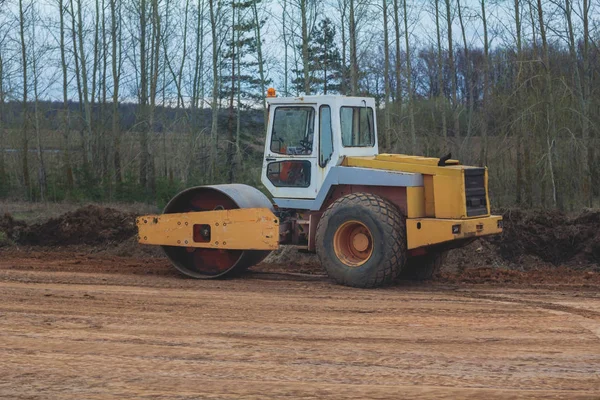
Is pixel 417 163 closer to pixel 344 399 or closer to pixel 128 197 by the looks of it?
pixel 344 399

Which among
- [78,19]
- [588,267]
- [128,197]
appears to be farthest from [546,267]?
[78,19]

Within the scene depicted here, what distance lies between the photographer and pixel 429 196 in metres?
11.0

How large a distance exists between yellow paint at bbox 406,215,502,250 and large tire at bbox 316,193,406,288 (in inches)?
5.9

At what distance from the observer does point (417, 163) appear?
1098cm

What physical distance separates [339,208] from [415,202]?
0.98 meters

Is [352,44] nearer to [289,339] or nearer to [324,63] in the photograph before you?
[324,63]

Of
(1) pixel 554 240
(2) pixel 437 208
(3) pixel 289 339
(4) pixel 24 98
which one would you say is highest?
(4) pixel 24 98

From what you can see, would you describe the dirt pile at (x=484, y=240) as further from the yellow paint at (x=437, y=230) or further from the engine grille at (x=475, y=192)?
the yellow paint at (x=437, y=230)

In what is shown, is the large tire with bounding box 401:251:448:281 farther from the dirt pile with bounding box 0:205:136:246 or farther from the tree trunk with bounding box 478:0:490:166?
the tree trunk with bounding box 478:0:490:166

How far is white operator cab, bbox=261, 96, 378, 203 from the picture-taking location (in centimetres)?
1123

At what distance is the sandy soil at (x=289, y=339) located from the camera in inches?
254

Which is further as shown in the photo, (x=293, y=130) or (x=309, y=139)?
(x=293, y=130)

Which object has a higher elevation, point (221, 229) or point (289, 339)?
point (221, 229)

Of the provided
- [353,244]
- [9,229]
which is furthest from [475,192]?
[9,229]
